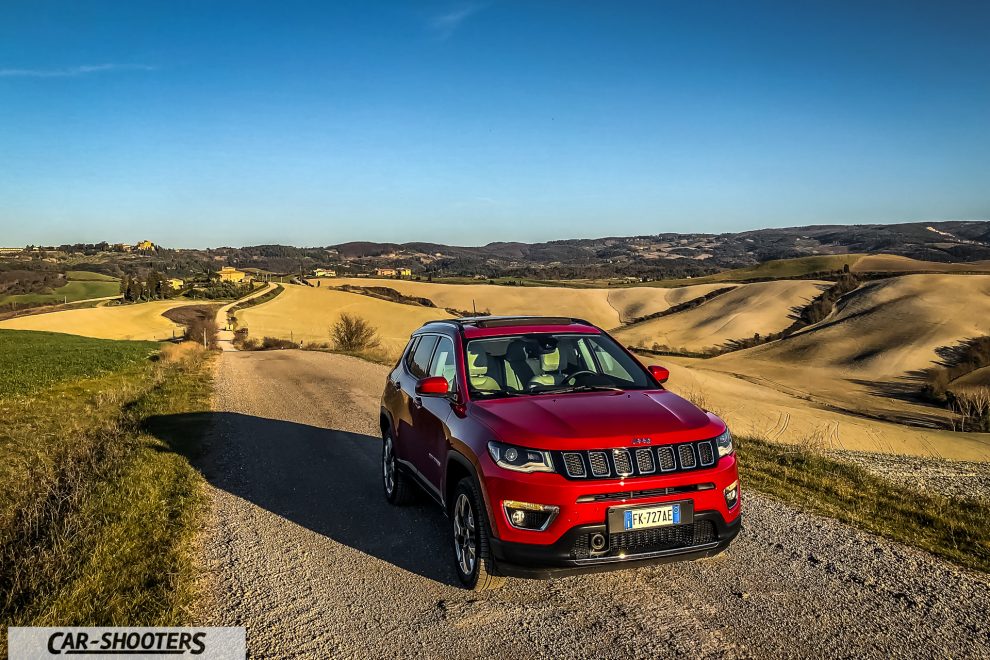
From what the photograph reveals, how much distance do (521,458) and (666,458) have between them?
94 cm

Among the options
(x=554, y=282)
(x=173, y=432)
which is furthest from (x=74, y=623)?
(x=554, y=282)

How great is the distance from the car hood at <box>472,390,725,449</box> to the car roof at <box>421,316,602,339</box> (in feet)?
3.05

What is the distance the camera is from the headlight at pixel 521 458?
4.32 m

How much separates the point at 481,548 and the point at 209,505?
149 inches

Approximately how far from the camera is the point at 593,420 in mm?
4598

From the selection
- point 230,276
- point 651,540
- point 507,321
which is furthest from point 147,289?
point 651,540

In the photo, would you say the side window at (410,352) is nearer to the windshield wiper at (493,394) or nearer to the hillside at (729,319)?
the windshield wiper at (493,394)

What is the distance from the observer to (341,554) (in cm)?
557

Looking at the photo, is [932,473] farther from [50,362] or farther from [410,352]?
[50,362]

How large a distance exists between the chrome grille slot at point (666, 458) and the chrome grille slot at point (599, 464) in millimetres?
366

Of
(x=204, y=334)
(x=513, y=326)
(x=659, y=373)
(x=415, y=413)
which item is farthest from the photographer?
(x=204, y=334)

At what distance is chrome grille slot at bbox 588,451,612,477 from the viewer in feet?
14.0

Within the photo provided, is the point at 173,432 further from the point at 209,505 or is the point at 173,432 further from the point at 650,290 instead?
the point at 650,290

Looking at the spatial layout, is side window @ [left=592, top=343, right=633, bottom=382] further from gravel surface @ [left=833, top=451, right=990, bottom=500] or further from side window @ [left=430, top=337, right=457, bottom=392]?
gravel surface @ [left=833, top=451, right=990, bottom=500]
